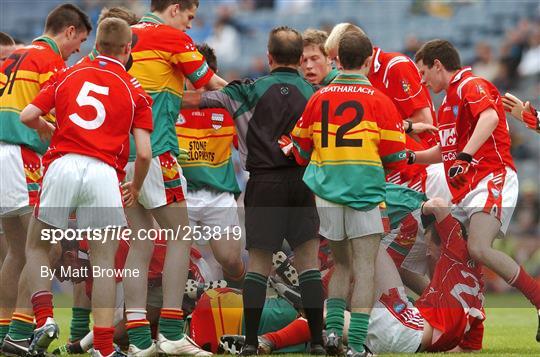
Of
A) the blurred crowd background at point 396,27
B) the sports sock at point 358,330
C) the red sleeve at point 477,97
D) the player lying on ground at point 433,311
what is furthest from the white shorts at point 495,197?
the blurred crowd background at point 396,27

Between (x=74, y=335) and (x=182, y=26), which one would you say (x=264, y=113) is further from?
(x=74, y=335)

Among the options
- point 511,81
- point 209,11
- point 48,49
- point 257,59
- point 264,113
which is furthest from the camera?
point 209,11

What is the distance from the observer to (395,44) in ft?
58.8

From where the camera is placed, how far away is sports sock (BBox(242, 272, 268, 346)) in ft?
19.9

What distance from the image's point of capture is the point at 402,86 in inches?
302

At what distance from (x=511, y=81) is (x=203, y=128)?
969 centimetres

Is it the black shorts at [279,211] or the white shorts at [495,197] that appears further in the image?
the white shorts at [495,197]

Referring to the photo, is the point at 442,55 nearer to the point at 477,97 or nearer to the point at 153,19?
the point at 477,97

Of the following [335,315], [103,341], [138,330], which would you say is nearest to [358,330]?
[335,315]

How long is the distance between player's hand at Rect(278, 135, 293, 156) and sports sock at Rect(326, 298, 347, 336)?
0.91 metres

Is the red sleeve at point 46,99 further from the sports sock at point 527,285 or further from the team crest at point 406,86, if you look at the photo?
the sports sock at point 527,285

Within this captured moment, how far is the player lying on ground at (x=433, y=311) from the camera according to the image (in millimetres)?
6348

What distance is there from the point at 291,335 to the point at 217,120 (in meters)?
2.12

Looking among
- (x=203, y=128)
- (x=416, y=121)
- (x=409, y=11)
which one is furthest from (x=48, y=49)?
(x=409, y=11)
